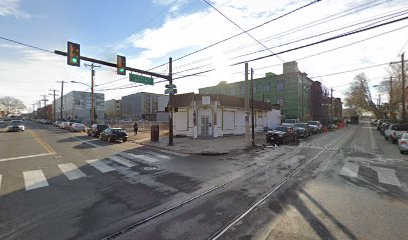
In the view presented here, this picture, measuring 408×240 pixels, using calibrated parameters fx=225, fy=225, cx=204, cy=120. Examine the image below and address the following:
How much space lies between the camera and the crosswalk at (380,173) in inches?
308

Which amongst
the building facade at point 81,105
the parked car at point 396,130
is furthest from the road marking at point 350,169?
the building facade at point 81,105

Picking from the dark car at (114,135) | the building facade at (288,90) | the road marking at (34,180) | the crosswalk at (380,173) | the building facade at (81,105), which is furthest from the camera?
the building facade at (81,105)

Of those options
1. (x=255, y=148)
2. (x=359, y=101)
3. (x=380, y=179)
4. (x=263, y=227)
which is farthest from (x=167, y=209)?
(x=359, y=101)

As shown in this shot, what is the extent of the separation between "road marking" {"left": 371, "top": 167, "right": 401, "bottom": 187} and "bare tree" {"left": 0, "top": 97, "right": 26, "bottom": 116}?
157 meters

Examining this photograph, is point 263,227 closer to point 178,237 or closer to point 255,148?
point 178,237

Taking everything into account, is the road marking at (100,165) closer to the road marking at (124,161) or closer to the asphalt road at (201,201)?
the asphalt road at (201,201)

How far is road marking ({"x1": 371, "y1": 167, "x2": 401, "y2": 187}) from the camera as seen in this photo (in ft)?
25.2

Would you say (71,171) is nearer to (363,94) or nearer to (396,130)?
(396,130)

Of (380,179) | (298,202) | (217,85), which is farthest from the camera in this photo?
(217,85)

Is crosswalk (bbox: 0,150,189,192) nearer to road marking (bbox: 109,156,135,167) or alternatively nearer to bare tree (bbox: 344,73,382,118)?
road marking (bbox: 109,156,135,167)

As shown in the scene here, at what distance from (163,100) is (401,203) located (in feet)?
340

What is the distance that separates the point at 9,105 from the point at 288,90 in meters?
143

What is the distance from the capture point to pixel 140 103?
109 metres

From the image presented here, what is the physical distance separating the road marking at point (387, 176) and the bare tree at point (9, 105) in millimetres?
156706
